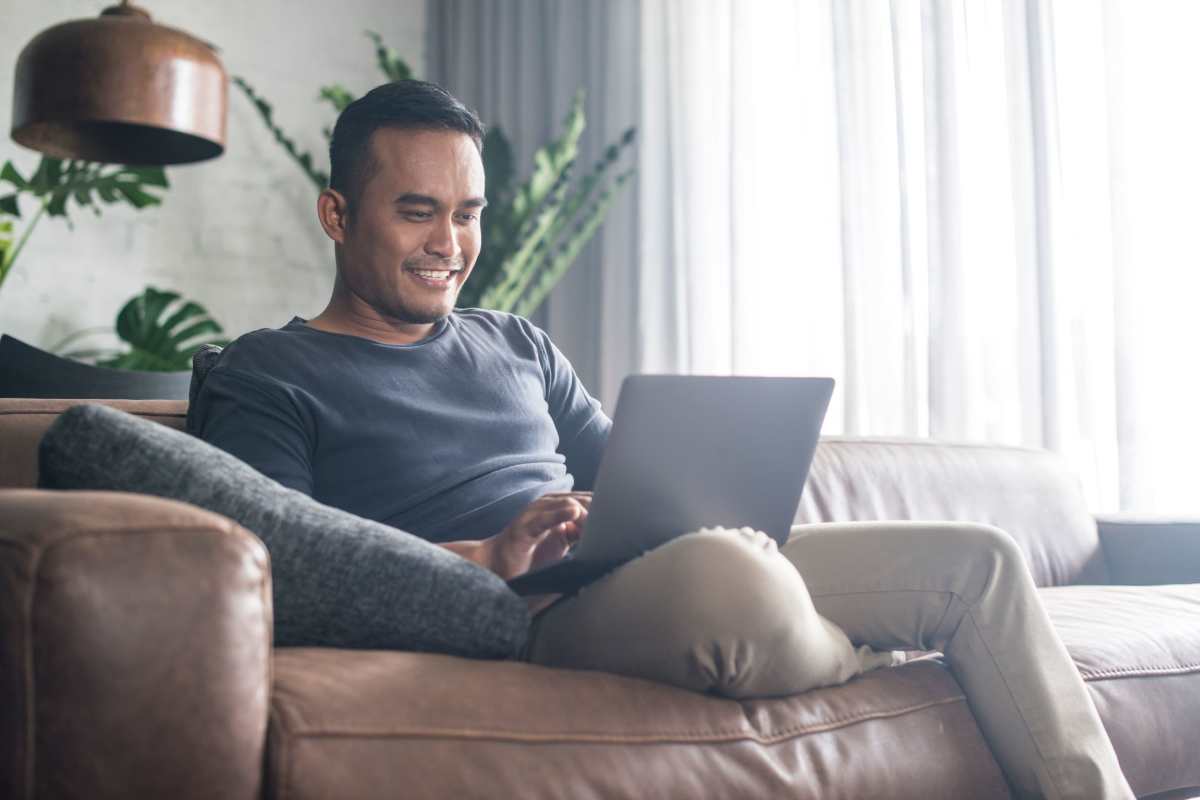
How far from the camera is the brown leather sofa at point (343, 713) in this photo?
0.82 m

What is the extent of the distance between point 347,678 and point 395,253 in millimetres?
824

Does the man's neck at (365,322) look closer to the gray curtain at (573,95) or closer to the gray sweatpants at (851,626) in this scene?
the gray sweatpants at (851,626)

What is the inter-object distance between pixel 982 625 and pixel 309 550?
684 millimetres

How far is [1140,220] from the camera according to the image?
8.49ft

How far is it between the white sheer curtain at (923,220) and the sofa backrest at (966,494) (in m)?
0.30

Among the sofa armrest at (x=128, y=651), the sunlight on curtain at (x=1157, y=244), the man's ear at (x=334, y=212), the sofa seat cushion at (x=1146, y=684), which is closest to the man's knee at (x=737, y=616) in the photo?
the sofa armrest at (x=128, y=651)

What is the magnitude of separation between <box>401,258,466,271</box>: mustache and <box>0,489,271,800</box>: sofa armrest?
0.82 m

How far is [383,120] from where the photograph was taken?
1.71m

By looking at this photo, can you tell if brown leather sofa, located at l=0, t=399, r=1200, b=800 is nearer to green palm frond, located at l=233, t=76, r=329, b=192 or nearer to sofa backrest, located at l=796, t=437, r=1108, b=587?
sofa backrest, located at l=796, t=437, r=1108, b=587

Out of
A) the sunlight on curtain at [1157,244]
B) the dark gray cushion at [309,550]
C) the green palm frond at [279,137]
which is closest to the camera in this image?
the dark gray cushion at [309,550]

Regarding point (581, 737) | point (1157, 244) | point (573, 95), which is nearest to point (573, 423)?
point (581, 737)

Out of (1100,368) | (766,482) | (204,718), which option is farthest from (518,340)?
(1100,368)

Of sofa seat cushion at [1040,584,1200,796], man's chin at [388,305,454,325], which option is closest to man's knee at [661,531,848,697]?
sofa seat cushion at [1040,584,1200,796]

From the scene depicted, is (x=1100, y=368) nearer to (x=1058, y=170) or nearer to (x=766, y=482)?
(x=1058, y=170)
